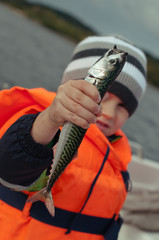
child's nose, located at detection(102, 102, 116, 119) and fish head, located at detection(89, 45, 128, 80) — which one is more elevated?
fish head, located at detection(89, 45, 128, 80)

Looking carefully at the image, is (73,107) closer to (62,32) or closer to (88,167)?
(88,167)

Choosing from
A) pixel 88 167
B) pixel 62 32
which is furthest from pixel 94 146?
Answer: pixel 62 32

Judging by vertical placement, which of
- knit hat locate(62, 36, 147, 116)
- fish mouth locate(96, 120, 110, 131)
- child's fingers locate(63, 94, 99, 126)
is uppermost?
child's fingers locate(63, 94, 99, 126)

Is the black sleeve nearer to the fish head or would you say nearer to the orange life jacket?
the orange life jacket

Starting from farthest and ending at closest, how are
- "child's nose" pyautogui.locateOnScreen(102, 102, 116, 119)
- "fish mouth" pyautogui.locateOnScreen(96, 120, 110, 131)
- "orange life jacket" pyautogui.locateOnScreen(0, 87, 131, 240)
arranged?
1. "fish mouth" pyautogui.locateOnScreen(96, 120, 110, 131)
2. "child's nose" pyautogui.locateOnScreen(102, 102, 116, 119)
3. "orange life jacket" pyautogui.locateOnScreen(0, 87, 131, 240)

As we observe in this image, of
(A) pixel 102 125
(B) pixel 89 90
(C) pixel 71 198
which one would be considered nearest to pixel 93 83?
(B) pixel 89 90

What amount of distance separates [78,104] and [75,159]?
962mm

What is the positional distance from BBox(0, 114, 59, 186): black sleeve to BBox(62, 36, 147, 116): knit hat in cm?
141

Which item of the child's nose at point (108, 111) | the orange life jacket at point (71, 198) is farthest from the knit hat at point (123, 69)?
the orange life jacket at point (71, 198)

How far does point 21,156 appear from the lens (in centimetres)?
194

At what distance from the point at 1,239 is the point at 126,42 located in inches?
110

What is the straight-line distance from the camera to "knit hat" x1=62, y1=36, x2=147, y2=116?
3209mm

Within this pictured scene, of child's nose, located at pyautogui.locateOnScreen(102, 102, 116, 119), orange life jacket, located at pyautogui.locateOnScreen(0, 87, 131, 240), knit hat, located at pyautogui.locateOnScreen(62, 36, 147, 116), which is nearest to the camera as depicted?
orange life jacket, located at pyautogui.locateOnScreen(0, 87, 131, 240)

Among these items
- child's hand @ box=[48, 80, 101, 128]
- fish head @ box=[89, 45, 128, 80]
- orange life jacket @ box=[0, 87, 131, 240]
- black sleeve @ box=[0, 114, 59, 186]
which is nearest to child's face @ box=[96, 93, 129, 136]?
orange life jacket @ box=[0, 87, 131, 240]
